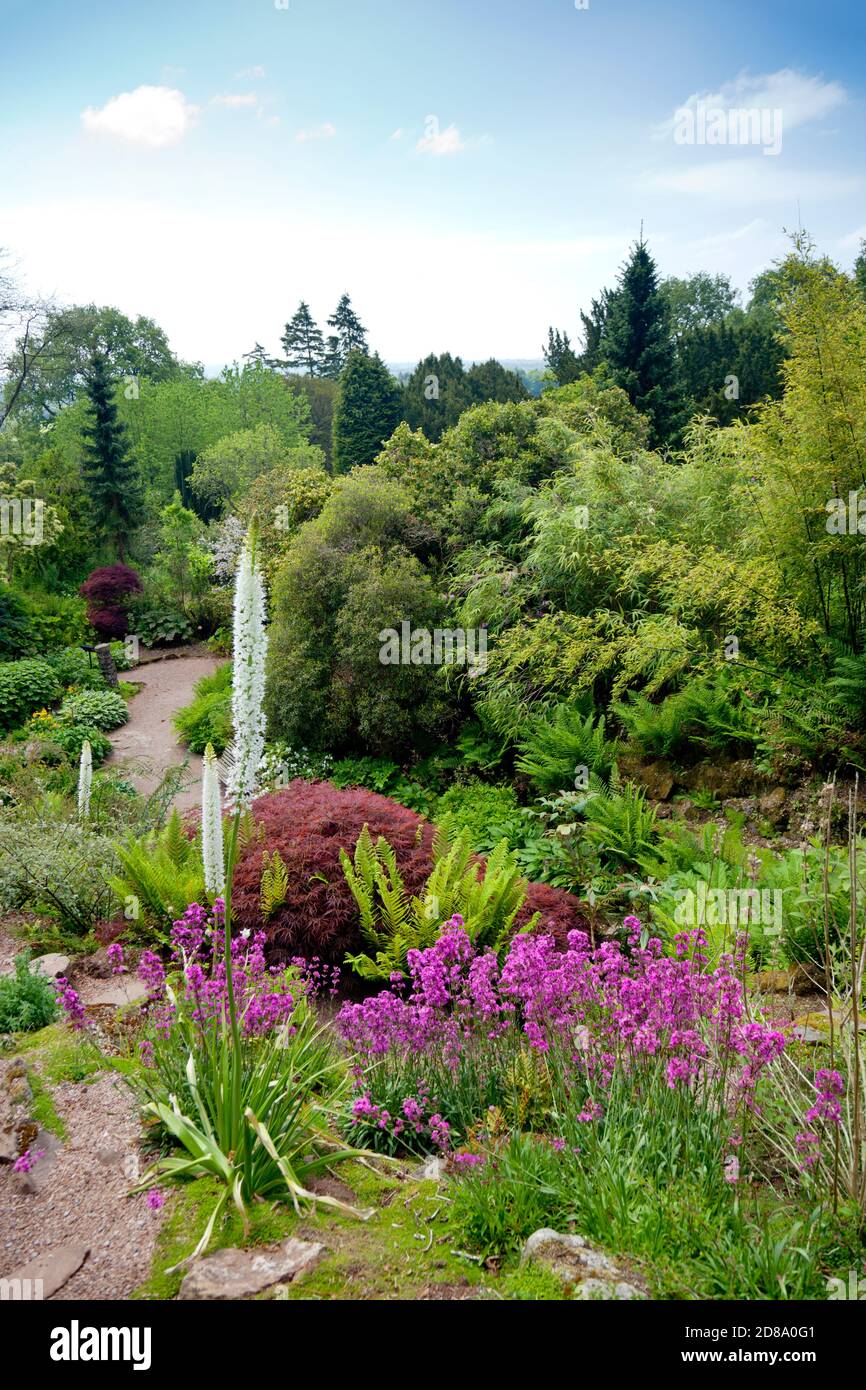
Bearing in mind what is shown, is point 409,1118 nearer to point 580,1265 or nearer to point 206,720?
point 580,1265

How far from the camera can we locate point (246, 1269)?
95.4 inches

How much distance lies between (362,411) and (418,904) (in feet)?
76.7

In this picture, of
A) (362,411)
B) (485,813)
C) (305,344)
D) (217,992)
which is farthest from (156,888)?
(305,344)

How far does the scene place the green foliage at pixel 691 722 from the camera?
758 cm

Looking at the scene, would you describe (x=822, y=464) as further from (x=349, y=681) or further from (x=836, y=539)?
(x=349, y=681)

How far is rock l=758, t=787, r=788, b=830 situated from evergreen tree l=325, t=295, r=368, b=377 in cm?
3612

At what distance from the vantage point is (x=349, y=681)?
9.51 m

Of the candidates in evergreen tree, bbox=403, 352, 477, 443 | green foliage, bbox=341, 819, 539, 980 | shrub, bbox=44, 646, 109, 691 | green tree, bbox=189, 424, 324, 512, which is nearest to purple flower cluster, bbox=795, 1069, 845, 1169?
green foliage, bbox=341, 819, 539, 980

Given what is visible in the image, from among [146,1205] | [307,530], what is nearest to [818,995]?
[146,1205]

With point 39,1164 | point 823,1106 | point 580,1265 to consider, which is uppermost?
point 823,1106

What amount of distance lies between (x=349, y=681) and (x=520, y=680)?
1.93 m

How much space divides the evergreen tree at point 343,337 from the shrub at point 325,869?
1436 inches

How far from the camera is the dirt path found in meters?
10.9

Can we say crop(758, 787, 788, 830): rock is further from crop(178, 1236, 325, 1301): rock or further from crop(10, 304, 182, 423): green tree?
crop(10, 304, 182, 423): green tree
